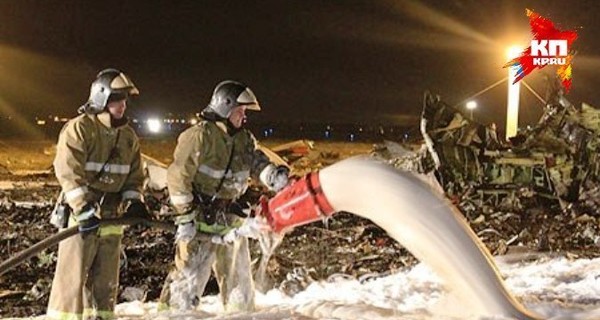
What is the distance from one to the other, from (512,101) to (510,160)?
431 inches

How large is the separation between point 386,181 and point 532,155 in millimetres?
13853

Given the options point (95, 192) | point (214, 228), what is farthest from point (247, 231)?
point (95, 192)

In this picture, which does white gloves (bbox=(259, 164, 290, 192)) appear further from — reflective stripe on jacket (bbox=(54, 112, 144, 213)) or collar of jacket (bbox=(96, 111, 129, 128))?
collar of jacket (bbox=(96, 111, 129, 128))

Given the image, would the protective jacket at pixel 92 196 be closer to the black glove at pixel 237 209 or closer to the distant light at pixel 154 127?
the black glove at pixel 237 209

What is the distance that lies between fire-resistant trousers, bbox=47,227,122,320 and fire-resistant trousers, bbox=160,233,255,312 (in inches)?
19.8

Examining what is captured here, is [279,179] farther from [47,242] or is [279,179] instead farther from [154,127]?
[154,127]

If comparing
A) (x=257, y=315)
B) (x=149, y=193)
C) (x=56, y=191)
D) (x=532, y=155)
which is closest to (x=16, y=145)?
(x=56, y=191)

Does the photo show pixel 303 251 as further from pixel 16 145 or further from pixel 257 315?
pixel 16 145

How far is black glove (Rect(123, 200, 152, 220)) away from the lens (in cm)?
615

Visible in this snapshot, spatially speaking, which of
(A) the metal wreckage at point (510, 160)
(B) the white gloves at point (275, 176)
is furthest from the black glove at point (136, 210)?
(A) the metal wreckage at point (510, 160)

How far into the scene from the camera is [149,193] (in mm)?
15469

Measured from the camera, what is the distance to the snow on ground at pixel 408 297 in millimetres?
5285

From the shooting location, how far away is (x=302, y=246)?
1317cm

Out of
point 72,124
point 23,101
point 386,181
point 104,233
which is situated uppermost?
point 23,101
